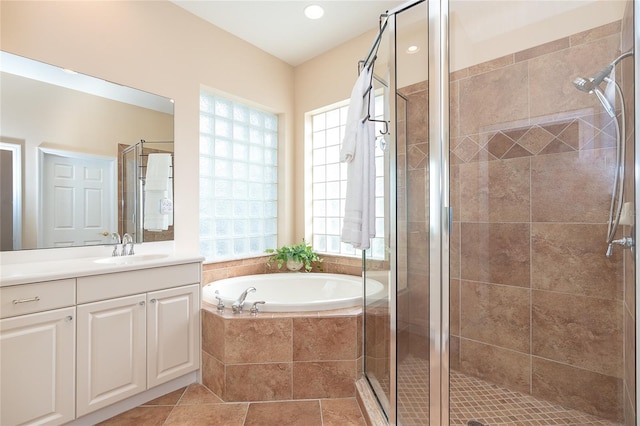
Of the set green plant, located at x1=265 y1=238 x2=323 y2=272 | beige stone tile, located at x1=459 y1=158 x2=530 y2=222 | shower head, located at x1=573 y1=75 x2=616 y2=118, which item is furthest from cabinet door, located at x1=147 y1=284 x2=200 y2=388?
shower head, located at x1=573 y1=75 x2=616 y2=118

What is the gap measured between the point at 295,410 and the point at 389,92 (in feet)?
5.93

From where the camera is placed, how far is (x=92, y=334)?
156 cm

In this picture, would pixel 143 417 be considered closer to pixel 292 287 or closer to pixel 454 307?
pixel 292 287

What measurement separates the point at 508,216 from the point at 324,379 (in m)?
1.43

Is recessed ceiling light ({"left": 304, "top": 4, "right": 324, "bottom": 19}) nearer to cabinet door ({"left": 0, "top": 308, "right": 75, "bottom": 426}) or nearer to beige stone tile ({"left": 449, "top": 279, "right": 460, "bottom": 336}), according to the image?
beige stone tile ({"left": 449, "top": 279, "right": 460, "bottom": 336})

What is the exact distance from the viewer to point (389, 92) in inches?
61.5

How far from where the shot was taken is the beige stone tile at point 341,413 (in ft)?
5.31

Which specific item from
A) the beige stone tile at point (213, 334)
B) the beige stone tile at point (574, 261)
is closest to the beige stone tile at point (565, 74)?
the beige stone tile at point (574, 261)

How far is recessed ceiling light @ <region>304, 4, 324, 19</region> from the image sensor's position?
2.43 m

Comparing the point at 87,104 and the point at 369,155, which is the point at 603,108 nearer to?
the point at 369,155

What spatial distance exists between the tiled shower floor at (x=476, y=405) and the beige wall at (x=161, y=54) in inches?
76.1

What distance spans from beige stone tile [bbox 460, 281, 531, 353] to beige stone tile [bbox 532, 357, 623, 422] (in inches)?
5.3

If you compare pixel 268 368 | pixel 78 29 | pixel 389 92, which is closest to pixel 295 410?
pixel 268 368

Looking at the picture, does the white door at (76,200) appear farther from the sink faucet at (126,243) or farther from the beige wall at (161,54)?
the beige wall at (161,54)
